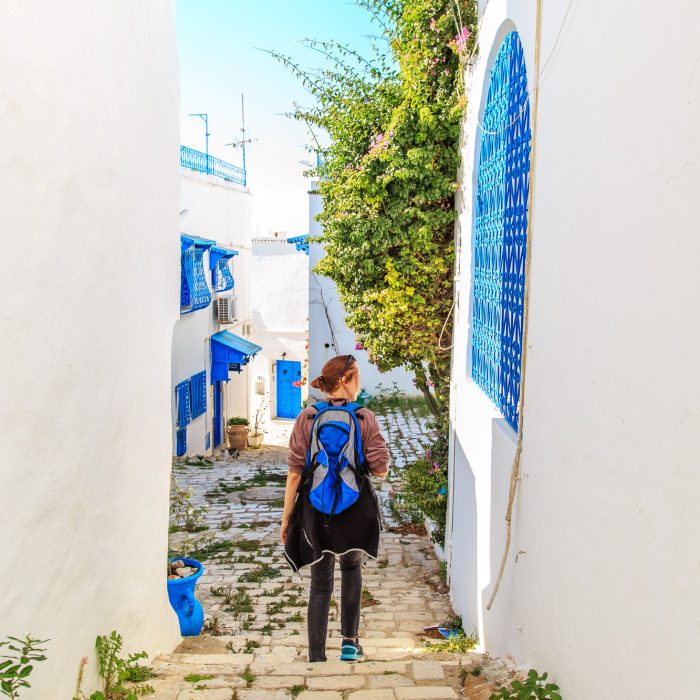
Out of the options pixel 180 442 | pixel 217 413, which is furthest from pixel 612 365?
pixel 217 413

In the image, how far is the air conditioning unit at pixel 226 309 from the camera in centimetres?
1853

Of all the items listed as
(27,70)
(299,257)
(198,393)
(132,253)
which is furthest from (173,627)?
(299,257)

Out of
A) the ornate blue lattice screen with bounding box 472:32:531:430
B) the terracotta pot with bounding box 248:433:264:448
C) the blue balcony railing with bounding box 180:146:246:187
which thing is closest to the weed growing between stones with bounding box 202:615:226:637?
the ornate blue lattice screen with bounding box 472:32:531:430

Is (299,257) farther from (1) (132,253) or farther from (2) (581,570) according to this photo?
(2) (581,570)

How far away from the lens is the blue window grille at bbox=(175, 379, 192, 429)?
610 inches

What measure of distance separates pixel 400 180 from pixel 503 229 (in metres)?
2.40

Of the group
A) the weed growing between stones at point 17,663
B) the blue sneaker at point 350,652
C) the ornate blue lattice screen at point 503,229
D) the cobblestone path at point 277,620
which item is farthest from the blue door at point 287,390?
the weed growing between stones at point 17,663

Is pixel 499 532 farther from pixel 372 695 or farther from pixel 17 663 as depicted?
pixel 17 663

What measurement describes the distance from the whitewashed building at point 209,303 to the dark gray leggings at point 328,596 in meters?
10.5

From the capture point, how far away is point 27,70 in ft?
8.39

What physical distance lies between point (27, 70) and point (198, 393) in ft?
48.4

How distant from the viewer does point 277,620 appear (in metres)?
6.51

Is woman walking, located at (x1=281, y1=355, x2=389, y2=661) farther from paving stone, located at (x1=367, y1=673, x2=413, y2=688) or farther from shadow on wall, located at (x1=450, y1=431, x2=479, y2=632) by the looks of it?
shadow on wall, located at (x1=450, y1=431, x2=479, y2=632)

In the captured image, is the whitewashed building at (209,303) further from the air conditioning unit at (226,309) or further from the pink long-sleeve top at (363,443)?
the pink long-sleeve top at (363,443)
